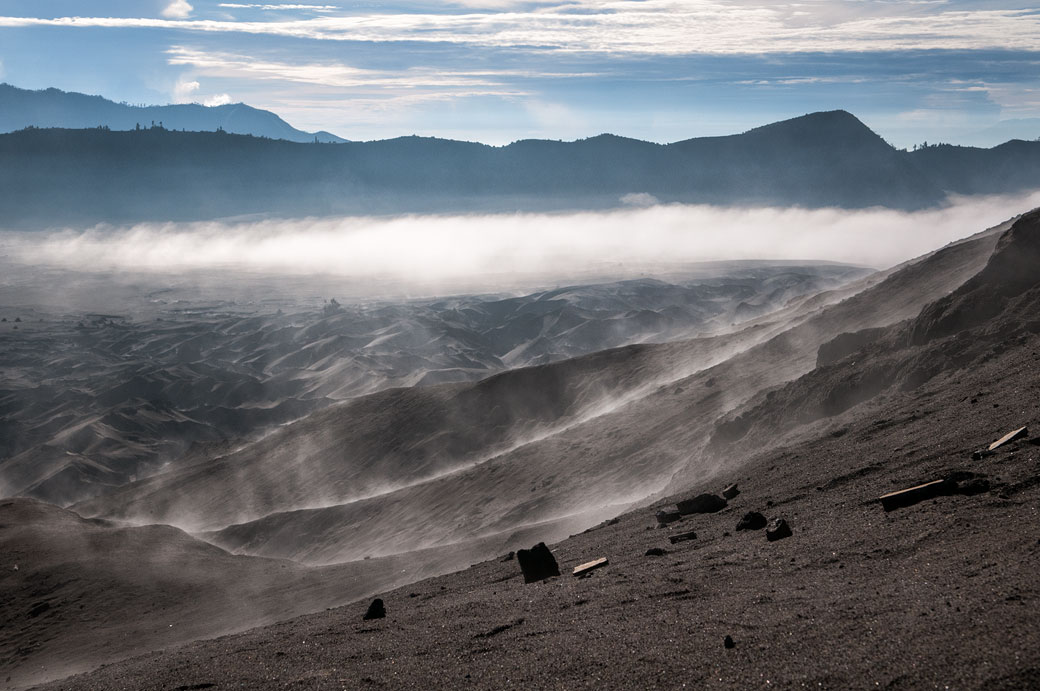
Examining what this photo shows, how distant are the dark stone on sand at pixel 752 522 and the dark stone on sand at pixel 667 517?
275cm

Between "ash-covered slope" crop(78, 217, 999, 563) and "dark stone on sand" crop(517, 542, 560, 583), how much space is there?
10.9 meters

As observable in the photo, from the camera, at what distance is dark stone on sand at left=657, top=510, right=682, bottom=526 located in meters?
18.5

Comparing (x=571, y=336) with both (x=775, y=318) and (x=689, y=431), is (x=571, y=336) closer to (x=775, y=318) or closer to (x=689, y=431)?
(x=775, y=318)

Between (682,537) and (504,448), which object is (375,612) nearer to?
(682,537)

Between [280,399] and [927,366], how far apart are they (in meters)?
89.2

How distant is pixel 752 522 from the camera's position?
15680 millimetres

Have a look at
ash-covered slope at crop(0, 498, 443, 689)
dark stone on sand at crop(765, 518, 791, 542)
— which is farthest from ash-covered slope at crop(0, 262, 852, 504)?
dark stone on sand at crop(765, 518, 791, 542)

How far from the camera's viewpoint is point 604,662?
1063cm

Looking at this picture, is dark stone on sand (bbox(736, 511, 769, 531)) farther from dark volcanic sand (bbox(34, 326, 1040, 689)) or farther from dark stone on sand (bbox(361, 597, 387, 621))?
dark stone on sand (bbox(361, 597, 387, 621))

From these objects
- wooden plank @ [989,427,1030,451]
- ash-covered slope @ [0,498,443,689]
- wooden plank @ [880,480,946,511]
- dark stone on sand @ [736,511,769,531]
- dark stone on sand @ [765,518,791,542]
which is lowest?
ash-covered slope @ [0,498,443,689]

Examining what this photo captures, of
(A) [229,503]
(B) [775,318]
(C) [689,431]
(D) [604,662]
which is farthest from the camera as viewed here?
(B) [775,318]

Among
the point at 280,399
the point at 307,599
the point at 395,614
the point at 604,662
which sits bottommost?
the point at 280,399

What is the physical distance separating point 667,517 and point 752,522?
123 inches

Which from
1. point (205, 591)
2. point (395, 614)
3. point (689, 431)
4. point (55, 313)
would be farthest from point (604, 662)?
point (55, 313)
